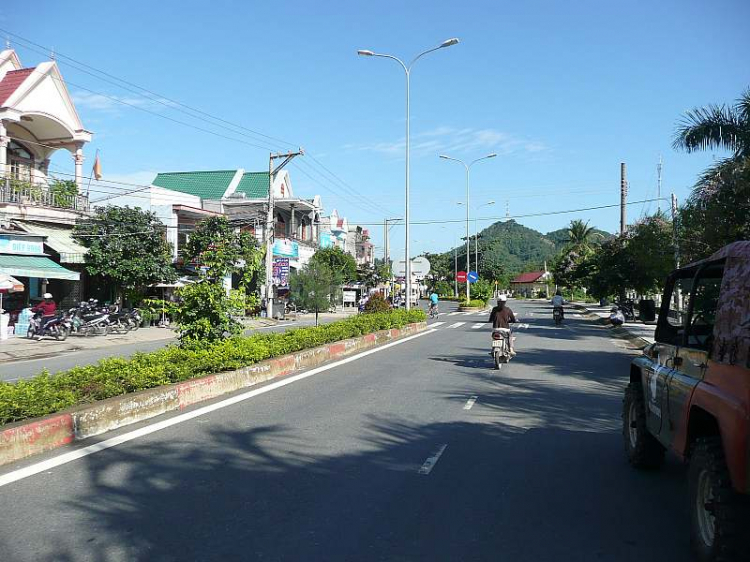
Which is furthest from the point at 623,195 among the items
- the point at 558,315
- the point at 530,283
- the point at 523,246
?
the point at 523,246

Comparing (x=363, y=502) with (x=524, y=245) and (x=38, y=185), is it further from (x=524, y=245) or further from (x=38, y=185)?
(x=524, y=245)

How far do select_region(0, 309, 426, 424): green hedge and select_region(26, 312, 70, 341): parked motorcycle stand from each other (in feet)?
40.8

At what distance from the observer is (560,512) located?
513cm

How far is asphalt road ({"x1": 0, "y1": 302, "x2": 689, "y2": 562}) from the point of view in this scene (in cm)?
440

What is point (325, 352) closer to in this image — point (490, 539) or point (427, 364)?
point (427, 364)

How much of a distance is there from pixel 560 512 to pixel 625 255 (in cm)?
2957

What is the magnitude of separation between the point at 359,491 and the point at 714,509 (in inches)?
110

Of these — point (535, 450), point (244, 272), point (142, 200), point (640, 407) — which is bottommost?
point (535, 450)

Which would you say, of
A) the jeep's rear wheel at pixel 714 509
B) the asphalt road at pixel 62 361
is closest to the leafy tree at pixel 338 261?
the asphalt road at pixel 62 361

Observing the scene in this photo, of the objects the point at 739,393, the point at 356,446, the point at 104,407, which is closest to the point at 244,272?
the point at 104,407

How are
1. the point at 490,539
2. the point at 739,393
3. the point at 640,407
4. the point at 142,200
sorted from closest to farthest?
the point at 739,393
the point at 490,539
the point at 640,407
the point at 142,200

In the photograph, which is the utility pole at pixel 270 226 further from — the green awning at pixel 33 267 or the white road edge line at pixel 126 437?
the white road edge line at pixel 126 437

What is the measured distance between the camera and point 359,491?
18.4ft

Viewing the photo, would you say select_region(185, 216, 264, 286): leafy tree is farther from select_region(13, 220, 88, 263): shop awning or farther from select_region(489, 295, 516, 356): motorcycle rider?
select_region(13, 220, 88, 263): shop awning
